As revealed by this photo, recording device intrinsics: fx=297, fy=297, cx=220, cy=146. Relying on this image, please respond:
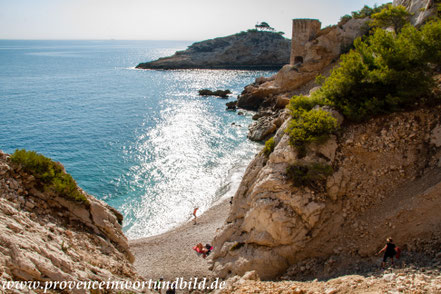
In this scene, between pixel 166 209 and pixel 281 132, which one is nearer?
pixel 281 132

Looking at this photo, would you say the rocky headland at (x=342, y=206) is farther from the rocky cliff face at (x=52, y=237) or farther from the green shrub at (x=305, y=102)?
the rocky cliff face at (x=52, y=237)

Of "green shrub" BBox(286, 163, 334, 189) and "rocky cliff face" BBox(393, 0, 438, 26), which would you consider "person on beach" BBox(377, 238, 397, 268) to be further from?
"rocky cliff face" BBox(393, 0, 438, 26)

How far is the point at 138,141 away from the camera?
4112 centimetres

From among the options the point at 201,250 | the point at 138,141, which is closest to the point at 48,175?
the point at 201,250

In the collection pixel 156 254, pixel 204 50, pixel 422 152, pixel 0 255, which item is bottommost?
pixel 156 254

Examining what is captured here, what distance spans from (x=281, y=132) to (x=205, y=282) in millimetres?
9386

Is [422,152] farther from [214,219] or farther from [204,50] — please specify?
[204,50]

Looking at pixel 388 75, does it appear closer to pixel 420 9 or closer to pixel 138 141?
pixel 420 9

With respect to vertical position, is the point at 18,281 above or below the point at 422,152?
below

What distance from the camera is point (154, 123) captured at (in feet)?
161

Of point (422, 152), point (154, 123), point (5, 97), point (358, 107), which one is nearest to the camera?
point (422, 152)

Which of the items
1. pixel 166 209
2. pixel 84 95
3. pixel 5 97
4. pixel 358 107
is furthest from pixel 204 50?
pixel 358 107

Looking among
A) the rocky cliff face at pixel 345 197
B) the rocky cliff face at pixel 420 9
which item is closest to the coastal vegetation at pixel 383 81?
the rocky cliff face at pixel 345 197

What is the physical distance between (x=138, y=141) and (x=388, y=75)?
3288 cm
